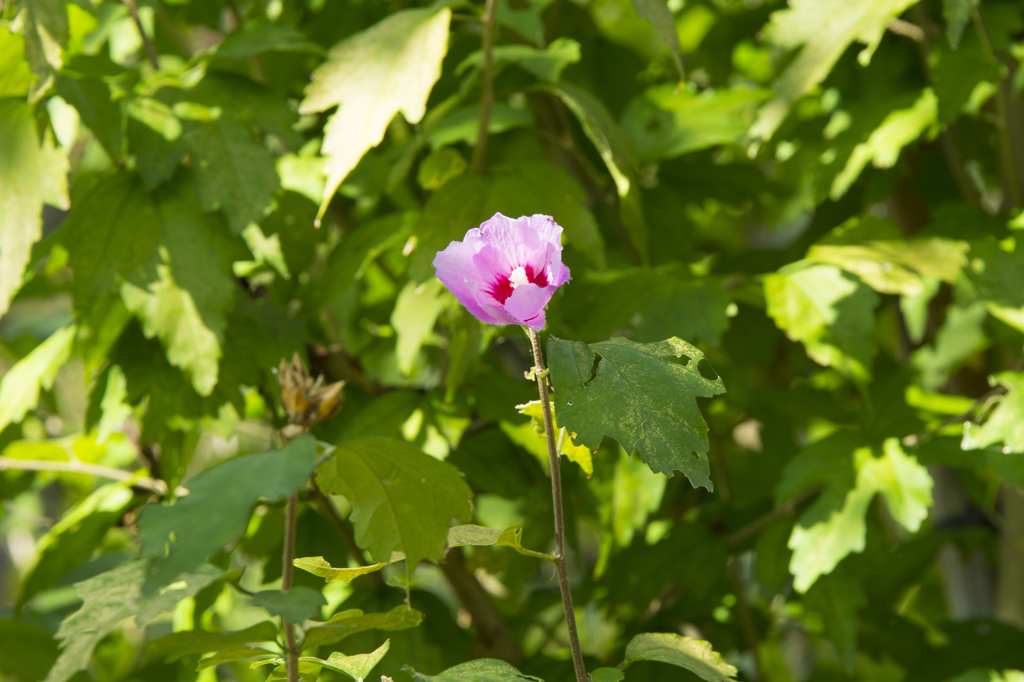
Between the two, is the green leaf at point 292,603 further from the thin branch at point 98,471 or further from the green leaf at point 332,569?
the thin branch at point 98,471

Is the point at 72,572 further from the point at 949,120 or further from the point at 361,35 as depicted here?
the point at 949,120

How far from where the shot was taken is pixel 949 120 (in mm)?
913

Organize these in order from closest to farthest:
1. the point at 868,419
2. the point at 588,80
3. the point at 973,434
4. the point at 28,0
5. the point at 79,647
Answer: the point at 79,647 → the point at 28,0 → the point at 973,434 → the point at 868,419 → the point at 588,80

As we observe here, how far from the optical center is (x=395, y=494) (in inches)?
21.1

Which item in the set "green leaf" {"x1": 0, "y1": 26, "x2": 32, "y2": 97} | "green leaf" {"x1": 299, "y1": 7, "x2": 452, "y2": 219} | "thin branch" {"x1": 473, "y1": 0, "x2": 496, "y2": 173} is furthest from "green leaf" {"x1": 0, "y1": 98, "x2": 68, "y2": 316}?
"thin branch" {"x1": 473, "y1": 0, "x2": 496, "y2": 173}

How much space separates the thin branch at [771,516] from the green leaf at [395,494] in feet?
1.60

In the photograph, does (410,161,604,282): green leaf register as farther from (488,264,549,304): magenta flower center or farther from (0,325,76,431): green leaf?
(0,325,76,431): green leaf

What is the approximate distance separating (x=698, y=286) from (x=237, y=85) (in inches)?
19.8

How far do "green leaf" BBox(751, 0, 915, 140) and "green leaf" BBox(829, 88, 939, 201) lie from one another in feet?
0.39

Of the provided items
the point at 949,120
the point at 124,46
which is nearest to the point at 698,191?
the point at 949,120

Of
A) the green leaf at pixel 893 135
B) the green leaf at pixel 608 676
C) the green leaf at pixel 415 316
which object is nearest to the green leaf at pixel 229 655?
the green leaf at pixel 608 676

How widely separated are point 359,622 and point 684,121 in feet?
2.35

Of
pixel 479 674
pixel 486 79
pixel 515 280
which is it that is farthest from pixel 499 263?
pixel 486 79

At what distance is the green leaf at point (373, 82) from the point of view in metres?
0.71
